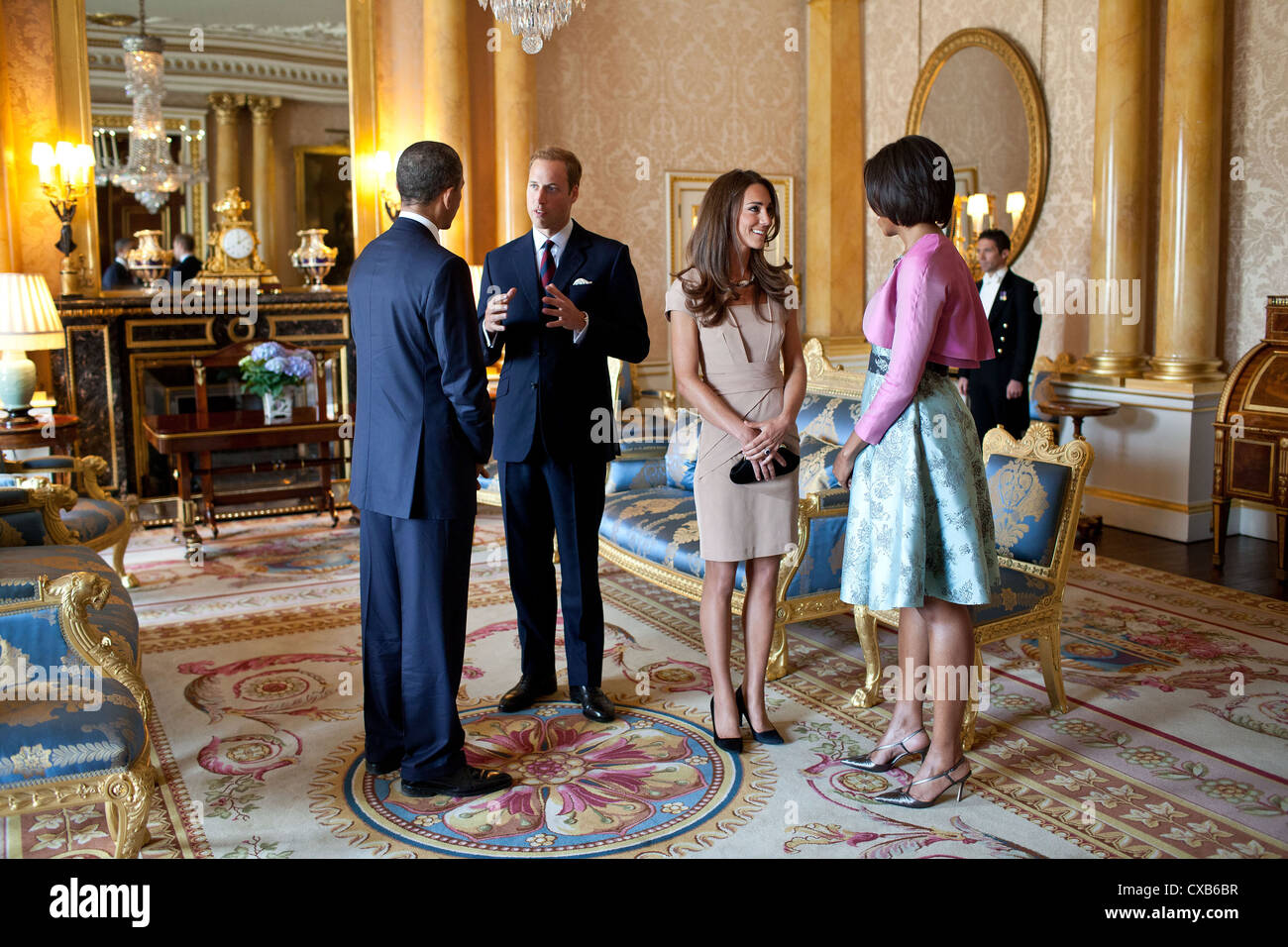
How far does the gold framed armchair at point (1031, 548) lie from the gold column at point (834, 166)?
5556 mm

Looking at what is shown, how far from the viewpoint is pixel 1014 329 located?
20.7 ft

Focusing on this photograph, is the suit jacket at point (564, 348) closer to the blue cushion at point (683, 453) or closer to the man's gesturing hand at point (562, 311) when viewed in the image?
the man's gesturing hand at point (562, 311)

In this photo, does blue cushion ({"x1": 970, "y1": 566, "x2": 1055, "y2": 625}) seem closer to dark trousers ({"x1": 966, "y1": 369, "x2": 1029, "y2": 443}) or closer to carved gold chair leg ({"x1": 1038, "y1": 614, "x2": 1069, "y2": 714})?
carved gold chair leg ({"x1": 1038, "y1": 614, "x2": 1069, "y2": 714})

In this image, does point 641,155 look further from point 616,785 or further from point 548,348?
point 616,785

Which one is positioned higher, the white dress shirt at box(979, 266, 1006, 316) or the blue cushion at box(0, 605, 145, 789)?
the white dress shirt at box(979, 266, 1006, 316)

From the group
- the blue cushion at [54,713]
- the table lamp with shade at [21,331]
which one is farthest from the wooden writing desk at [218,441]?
the blue cushion at [54,713]

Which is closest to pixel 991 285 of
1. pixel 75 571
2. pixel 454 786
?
pixel 454 786

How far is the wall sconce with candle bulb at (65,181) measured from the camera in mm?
6832

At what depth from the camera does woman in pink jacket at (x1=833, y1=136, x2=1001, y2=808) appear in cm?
289

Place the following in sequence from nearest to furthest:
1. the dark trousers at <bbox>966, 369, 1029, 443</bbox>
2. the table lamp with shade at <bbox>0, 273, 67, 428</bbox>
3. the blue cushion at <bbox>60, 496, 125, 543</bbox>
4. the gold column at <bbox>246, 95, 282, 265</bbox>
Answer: the blue cushion at <bbox>60, 496, 125, 543</bbox> < the table lamp with shade at <bbox>0, 273, 67, 428</bbox> < the dark trousers at <bbox>966, 369, 1029, 443</bbox> < the gold column at <bbox>246, 95, 282, 265</bbox>

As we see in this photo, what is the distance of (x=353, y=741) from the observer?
351 cm

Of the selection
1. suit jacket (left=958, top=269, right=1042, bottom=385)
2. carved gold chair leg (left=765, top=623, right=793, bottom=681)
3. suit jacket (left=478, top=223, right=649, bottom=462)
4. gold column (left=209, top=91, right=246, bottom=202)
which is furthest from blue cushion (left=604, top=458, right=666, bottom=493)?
gold column (left=209, top=91, right=246, bottom=202)

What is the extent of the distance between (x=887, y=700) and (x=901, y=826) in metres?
0.94

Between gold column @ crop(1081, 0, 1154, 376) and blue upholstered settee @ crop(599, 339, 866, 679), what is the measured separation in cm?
279
